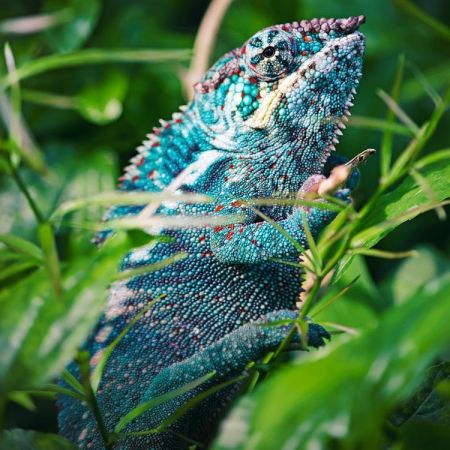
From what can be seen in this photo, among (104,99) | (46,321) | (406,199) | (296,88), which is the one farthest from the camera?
(104,99)

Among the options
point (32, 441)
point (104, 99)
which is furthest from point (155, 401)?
point (104, 99)

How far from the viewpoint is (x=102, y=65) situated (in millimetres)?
2869

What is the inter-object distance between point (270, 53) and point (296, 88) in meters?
0.08

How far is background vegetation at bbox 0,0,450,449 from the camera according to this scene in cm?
71

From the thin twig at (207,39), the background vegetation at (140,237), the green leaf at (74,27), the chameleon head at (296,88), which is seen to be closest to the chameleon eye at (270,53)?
the chameleon head at (296,88)

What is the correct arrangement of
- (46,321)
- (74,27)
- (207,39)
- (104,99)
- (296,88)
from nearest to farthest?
(46,321) < (296,88) < (207,39) < (104,99) < (74,27)

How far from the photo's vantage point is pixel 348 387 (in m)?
0.71

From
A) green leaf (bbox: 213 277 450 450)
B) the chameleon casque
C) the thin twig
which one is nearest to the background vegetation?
green leaf (bbox: 213 277 450 450)

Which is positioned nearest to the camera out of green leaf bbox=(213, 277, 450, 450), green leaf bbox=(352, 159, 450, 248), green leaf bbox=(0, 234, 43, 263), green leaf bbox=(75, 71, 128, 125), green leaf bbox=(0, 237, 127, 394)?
green leaf bbox=(213, 277, 450, 450)

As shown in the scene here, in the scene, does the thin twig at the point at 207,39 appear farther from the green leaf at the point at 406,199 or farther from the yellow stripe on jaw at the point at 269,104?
the green leaf at the point at 406,199

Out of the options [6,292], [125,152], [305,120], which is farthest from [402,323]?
[125,152]

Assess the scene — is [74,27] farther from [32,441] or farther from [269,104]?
[32,441]

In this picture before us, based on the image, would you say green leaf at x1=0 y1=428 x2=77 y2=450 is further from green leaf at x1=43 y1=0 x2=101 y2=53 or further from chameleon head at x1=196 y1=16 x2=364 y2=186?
green leaf at x1=43 y1=0 x2=101 y2=53

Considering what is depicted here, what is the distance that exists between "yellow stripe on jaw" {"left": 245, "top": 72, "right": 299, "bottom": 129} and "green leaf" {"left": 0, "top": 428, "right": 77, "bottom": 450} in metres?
0.68
